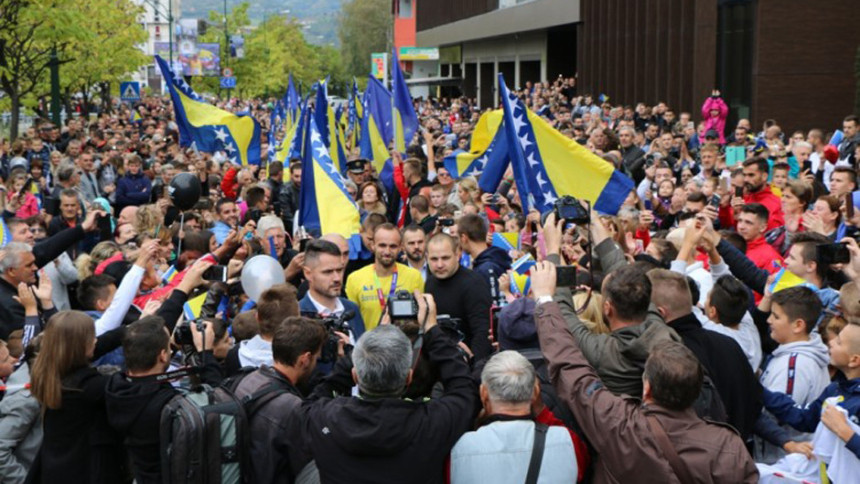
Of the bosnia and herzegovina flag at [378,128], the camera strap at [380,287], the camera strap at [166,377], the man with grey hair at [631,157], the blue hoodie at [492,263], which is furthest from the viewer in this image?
the bosnia and herzegovina flag at [378,128]

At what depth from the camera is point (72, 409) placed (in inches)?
212

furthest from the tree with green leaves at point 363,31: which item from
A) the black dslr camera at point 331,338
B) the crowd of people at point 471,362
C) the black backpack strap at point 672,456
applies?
the black backpack strap at point 672,456

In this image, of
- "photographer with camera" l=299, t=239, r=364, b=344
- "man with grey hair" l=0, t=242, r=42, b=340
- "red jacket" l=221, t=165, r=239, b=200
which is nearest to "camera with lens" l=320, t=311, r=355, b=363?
"photographer with camera" l=299, t=239, r=364, b=344

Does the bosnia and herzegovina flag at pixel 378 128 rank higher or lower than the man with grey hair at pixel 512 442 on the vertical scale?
higher

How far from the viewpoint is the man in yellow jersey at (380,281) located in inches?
306

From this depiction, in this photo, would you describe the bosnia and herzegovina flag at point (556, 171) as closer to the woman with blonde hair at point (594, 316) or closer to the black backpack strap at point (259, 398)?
the woman with blonde hair at point (594, 316)

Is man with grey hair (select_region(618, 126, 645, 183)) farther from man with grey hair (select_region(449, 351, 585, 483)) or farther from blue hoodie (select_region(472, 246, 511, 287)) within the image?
man with grey hair (select_region(449, 351, 585, 483))

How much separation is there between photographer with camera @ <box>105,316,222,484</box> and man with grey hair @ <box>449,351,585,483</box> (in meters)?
1.58

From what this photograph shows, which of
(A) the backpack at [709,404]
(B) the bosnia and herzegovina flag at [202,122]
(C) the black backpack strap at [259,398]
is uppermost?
(B) the bosnia and herzegovina flag at [202,122]

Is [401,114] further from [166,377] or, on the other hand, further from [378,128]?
[166,377]

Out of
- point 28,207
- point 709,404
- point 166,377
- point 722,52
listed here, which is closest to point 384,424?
point 166,377

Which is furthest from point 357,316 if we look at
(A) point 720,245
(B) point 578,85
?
(B) point 578,85

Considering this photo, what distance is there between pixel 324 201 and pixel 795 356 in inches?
208

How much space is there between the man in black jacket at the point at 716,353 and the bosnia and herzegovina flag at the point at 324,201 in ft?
15.4
